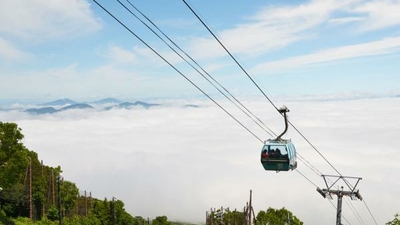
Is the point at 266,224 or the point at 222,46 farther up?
the point at 222,46

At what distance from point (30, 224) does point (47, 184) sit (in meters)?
23.4

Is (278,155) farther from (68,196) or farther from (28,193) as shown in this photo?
(68,196)

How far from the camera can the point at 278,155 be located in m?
34.8

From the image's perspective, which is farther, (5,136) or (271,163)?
(5,136)

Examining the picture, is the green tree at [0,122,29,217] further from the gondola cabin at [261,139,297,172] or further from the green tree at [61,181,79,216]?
the gondola cabin at [261,139,297,172]

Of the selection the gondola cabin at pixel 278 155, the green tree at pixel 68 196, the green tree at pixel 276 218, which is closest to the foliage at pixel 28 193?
the green tree at pixel 68 196

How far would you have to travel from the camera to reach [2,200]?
84.6 meters

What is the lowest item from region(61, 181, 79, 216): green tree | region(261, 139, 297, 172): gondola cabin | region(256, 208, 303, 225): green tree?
region(256, 208, 303, 225): green tree

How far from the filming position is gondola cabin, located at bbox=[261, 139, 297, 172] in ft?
113

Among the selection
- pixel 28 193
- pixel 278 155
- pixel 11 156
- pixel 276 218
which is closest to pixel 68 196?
pixel 28 193

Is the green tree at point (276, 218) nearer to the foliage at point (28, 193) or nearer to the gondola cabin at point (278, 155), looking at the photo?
the foliage at point (28, 193)

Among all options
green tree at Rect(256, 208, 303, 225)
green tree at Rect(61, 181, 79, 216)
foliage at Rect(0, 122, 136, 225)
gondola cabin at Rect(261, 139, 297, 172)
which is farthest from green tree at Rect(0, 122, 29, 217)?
green tree at Rect(256, 208, 303, 225)

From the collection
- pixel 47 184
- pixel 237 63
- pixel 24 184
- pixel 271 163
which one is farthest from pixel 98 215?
pixel 237 63

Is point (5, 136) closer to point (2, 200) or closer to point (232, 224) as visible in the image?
point (2, 200)
